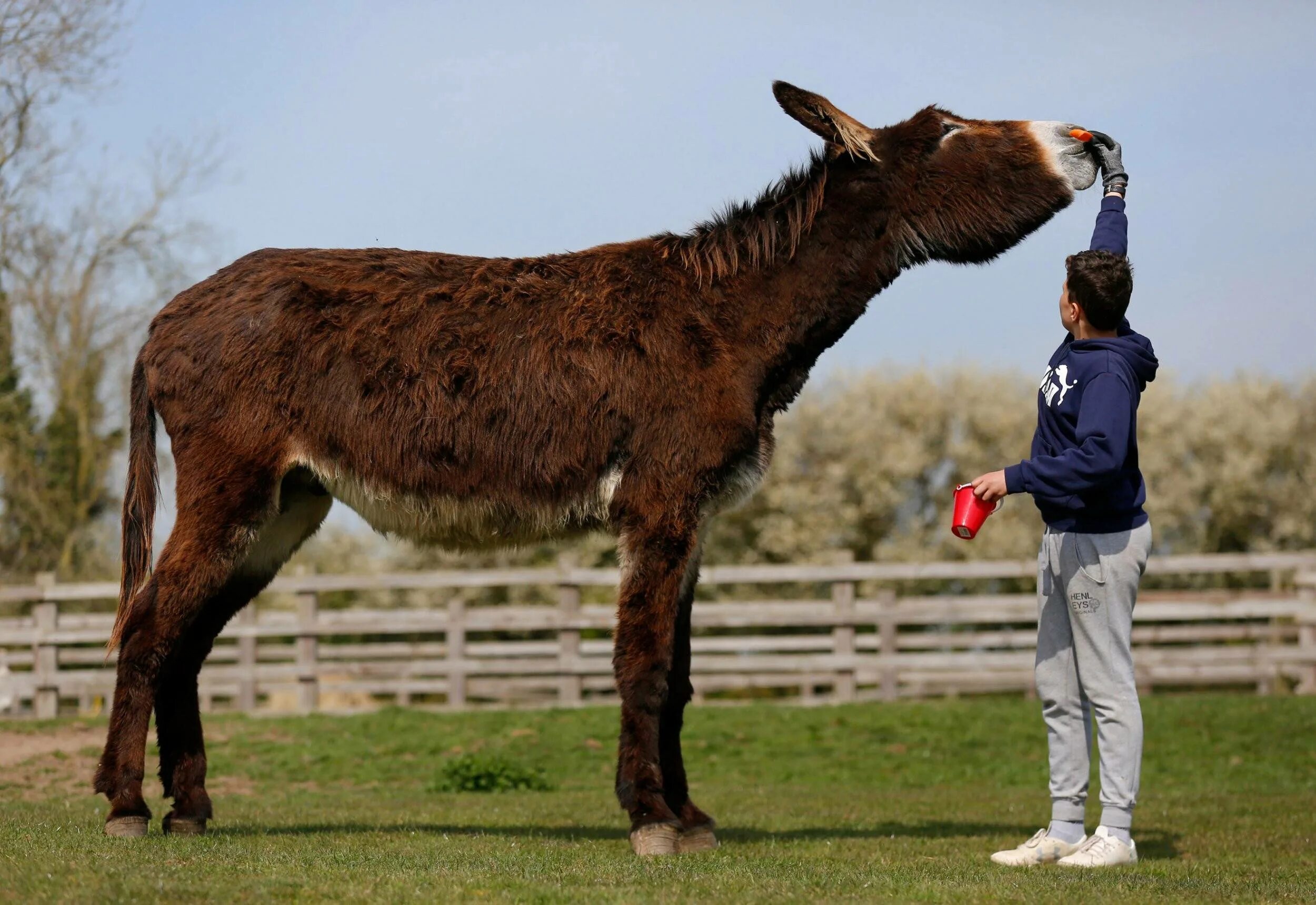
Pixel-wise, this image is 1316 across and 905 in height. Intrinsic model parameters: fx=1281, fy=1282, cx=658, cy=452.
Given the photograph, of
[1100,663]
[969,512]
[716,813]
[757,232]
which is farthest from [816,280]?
[716,813]

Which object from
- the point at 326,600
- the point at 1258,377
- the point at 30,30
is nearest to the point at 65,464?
the point at 326,600

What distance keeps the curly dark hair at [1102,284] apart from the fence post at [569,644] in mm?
11835

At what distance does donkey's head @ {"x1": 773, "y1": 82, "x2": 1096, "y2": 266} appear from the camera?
237 inches

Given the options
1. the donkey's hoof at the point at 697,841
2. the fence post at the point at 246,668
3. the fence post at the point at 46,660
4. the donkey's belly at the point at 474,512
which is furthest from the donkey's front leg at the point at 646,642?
the fence post at the point at 46,660

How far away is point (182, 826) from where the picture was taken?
5.95 meters

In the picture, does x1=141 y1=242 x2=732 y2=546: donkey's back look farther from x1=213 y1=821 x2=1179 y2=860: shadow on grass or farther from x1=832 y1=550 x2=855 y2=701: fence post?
x1=832 y1=550 x2=855 y2=701: fence post

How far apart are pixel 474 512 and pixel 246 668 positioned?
41.2 feet

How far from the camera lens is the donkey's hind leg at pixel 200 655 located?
6051 mm

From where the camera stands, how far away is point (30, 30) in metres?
16.0

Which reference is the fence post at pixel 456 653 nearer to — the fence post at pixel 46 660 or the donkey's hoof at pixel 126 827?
the fence post at pixel 46 660

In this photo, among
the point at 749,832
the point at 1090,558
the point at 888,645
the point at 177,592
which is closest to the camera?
the point at 1090,558

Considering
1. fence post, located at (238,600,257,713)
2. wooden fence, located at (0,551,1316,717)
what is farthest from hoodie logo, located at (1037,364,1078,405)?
fence post, located at (238,600,257,713)

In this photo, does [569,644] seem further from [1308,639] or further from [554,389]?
[554,389]

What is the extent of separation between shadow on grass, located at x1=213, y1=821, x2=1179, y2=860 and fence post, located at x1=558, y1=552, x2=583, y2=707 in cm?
944
